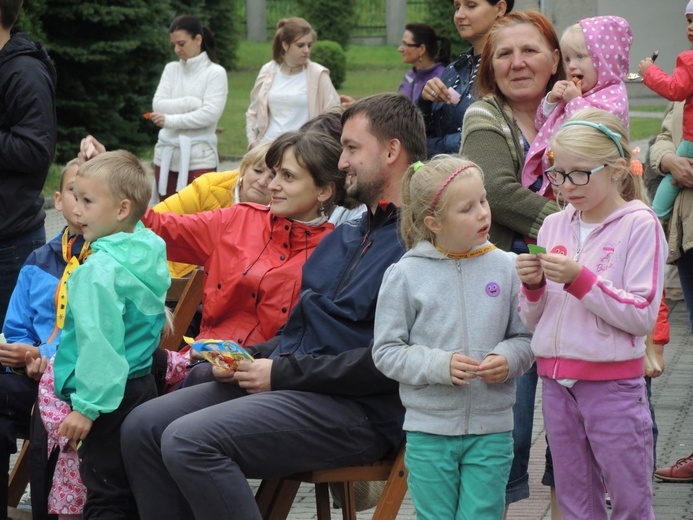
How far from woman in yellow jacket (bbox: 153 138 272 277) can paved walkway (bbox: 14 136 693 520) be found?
1309mm

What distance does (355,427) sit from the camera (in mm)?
3994

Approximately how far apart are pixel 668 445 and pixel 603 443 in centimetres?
253

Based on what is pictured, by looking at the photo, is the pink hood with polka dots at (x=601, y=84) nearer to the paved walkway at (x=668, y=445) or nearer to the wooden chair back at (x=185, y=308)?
the wooden chair back at (x=185, y=308)

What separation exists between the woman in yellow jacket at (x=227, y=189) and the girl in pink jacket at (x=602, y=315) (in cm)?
194

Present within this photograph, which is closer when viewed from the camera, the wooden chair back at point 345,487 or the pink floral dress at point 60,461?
the wooden chair back at point 345,487

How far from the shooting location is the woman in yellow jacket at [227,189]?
17.5ft

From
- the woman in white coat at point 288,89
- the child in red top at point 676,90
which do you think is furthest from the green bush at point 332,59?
the child in red top at point 676,90

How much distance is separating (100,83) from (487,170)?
16.7 m

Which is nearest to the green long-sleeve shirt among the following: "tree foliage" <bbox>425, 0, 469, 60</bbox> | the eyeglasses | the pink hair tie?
the pink hair tie

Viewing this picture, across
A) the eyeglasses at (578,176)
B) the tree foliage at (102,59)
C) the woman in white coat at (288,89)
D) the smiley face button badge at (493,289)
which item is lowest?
the tree foliage at (102,59)

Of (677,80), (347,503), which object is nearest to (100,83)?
(677,80)

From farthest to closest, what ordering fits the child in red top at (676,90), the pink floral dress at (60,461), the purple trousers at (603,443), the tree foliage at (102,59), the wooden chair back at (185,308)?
the tree foliage at (102,59) < the child in red top at (676,90) < the wooden chair back at (185,308) < the pink floral dress at (60,461) < the purple trousers at (603,443)

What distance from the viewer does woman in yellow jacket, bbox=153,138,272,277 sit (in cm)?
533

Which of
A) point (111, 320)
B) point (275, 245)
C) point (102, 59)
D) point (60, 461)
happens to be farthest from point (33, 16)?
point (111, 320)
